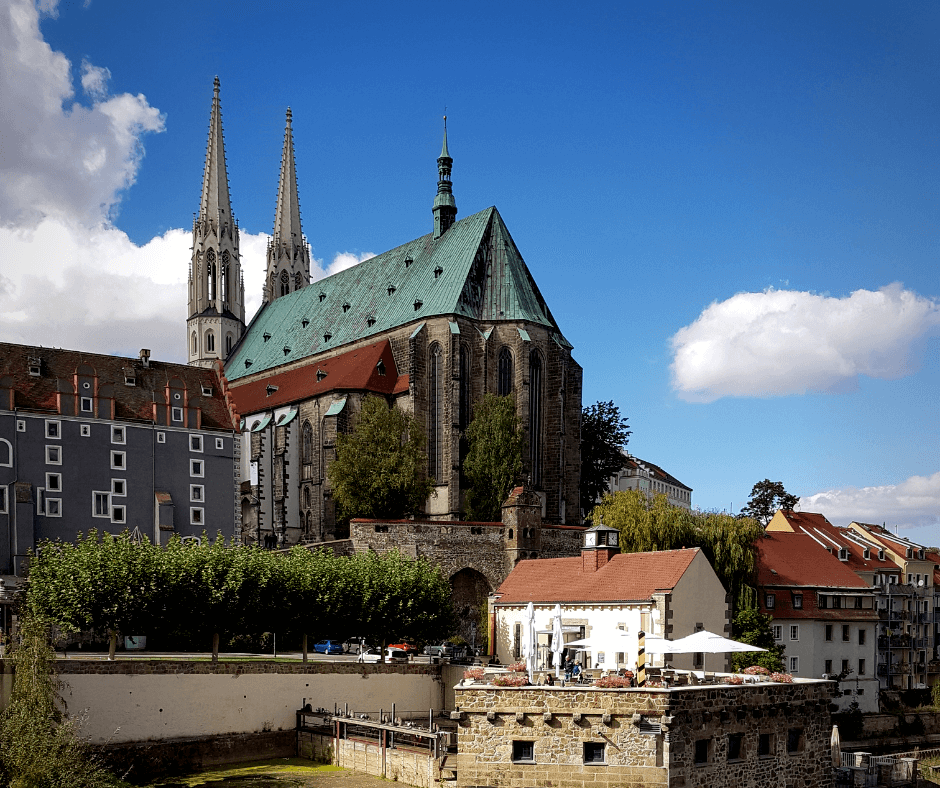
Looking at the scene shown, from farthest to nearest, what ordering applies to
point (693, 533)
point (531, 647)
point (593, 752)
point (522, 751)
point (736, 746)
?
point (693, 533)
point (531, 647)
point (736, 746)
point (522, 751)
point (593, 752)

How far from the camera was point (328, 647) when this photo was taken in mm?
58719

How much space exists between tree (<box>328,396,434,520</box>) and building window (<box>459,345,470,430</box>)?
15.0 ft

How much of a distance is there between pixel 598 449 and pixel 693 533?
103 feet

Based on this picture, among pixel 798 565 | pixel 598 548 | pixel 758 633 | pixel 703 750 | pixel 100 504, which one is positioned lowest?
pixel 758 633

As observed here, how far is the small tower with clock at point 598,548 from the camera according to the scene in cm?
5547

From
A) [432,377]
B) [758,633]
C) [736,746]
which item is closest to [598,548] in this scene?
[758,633]

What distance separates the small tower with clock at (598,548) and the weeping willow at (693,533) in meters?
2.58

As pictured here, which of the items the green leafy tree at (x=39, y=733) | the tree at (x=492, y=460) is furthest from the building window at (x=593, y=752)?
the tree at (x=492, y=460)

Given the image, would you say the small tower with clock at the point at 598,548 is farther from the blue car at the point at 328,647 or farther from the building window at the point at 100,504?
the building window at the point at 100,504

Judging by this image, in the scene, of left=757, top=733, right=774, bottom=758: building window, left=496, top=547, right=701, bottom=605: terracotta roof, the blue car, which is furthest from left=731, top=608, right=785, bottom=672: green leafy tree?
left=757, top=733, right=774, bottom=758: building window

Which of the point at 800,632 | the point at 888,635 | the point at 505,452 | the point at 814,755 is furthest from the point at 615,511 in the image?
the point at 814,755

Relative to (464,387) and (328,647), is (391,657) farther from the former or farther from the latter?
(464,387)

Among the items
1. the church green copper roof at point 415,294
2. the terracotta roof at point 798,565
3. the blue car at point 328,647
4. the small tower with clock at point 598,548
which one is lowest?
the blue car at point 328,647

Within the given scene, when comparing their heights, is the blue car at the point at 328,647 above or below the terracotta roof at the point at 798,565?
below
